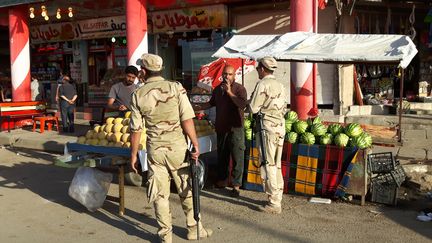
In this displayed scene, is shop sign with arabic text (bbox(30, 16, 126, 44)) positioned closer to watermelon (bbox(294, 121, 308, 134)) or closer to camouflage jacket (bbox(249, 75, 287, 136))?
watermelon (bbox(294, 121, 308, 134))

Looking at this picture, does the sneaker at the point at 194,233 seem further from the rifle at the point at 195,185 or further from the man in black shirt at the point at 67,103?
the man in black shirt at the point at 67,103

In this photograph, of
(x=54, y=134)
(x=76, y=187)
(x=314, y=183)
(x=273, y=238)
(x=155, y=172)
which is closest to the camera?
(x=155, y=172)

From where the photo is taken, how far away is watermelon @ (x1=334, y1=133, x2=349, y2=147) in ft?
19.8

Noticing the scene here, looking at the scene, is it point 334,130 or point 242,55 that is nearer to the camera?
point 334,130

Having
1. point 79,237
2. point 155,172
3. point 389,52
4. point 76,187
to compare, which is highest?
point 389,52

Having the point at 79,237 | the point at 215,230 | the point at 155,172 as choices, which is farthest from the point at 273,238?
the point at 79,237

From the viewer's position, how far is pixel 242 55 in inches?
276

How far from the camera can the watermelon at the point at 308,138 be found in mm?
6285

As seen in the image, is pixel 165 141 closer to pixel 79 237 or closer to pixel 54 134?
pixel 79 237

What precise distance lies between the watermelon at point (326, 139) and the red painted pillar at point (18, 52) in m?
11.5

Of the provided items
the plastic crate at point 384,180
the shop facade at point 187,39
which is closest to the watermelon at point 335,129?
the plastic crate at point 384,180

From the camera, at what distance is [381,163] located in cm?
610

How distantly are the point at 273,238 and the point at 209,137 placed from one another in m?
2.46

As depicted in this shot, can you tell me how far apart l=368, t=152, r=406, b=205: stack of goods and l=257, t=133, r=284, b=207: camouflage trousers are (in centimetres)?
136
